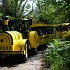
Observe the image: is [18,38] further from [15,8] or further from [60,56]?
[15,8]

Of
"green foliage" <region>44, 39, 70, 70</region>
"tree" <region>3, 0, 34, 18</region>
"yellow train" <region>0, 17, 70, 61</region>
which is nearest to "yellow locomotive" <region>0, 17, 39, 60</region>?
"yellow train" <region>0, 17, 70, 61</region>

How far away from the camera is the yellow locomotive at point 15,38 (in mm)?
14837

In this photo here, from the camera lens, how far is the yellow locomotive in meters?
14.8

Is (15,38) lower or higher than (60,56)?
higher

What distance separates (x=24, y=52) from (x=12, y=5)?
2428 cm

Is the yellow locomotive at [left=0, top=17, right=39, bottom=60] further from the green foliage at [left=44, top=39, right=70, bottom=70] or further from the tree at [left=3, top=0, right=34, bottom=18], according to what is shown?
the tree at [left=3, top=0, right=34, bottom=18]

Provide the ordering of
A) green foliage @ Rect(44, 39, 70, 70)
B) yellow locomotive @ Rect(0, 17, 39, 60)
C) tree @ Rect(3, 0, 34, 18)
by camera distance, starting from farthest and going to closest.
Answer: tree @ Rect(3, 0, 34, 18), yellow locomotive @ Rect(0, 17, 39, 60), green foliage @ Rect(44, 39, 70, 70)

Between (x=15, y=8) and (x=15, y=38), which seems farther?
(x=15, y=8)

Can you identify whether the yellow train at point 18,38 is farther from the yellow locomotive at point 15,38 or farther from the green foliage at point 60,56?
the green foliage at point 60,56

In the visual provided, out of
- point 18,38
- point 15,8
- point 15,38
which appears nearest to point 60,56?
point 15,38

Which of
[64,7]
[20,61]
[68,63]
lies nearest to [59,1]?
[64,7]

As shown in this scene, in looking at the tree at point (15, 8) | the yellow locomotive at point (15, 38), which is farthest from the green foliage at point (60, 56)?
the tree at point (15, 8)

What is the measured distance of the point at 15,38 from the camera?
50.6 ft

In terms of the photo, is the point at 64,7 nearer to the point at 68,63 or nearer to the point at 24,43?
the point at 68,63
